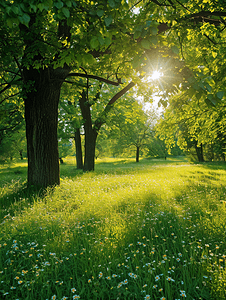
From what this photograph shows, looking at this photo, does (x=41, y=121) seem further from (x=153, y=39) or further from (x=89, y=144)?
(x=89, y=144)

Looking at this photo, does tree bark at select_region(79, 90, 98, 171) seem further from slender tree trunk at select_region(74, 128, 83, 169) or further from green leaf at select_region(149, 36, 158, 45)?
green leaf at select_region(149, 36, 158, 45)

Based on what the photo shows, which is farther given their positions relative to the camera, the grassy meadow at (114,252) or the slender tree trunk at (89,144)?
the slender tree trunk at (89,144)

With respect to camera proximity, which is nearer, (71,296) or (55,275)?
(71,296)

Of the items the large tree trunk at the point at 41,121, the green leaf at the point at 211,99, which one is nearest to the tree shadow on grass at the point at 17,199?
the large tree trunk at the point at 41,121

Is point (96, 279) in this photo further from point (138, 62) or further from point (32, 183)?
point (32, 183)

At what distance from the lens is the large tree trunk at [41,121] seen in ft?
21.5

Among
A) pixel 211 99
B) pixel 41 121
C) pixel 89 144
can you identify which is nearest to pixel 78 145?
pixel 89 144

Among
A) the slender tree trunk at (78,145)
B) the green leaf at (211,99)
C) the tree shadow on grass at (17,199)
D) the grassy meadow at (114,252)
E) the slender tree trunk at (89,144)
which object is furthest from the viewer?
the slender tree trunk at (78,145)

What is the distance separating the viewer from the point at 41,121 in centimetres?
655

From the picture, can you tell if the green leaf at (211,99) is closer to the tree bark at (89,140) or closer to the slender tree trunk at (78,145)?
the tree bark at (89,140)

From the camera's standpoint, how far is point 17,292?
2.34 meters

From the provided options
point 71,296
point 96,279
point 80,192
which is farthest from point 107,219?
point 80,192

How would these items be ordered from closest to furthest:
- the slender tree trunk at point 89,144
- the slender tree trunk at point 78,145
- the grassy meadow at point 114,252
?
the grassy meadow at point 114,252 < the slender tree trunk at point 89,144 < the slender tree trunk at point 78,145

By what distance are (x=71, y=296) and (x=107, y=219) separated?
1.87 metres
